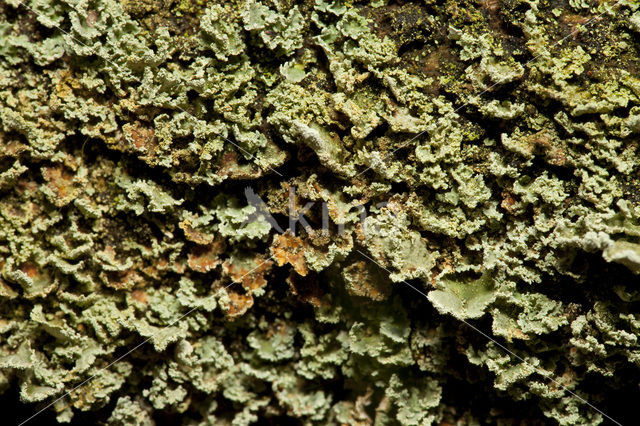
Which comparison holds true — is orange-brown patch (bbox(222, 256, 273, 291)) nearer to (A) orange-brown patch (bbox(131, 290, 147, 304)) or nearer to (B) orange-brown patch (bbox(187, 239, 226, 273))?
(B) orange-brown patch (bbox(187, 239, 226, 273))

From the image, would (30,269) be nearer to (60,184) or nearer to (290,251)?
(60,184)

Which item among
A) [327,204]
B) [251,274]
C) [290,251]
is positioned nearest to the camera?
[327,204]

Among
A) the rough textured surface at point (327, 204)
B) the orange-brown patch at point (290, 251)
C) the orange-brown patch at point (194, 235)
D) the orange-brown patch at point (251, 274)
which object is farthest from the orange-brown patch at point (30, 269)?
the orange-brown patch at point (290, 251)

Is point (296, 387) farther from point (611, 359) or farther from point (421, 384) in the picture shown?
point (611, 359)

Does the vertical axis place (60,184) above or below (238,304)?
above

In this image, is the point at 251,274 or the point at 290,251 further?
the point at 251,274

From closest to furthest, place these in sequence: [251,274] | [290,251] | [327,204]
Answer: [327,204] < [290,251] < [251,274]

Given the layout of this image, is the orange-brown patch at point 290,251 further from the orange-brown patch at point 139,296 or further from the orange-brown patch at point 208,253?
the orange-brown patch at point 139,296

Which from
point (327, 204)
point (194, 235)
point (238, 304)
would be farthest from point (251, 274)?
point (327, 204)

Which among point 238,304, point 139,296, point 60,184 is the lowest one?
point 139,296

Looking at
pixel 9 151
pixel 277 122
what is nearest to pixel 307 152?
pixel 277 122
